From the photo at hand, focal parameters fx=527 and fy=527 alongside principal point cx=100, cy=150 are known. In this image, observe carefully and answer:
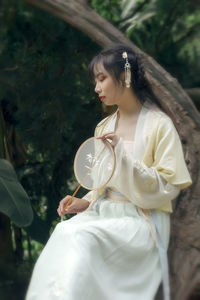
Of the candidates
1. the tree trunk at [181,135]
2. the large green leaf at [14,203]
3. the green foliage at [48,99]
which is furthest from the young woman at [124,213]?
the green foliage at [48,99]

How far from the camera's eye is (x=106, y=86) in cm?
218

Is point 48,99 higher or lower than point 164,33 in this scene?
lower

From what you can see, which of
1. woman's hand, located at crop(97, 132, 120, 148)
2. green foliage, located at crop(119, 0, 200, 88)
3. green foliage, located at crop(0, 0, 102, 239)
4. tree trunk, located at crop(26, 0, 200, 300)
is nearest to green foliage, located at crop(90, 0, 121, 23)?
green foliage, located at crop(119, 0, 200, 88)

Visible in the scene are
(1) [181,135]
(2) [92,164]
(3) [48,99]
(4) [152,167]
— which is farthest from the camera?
(3) [48,99]

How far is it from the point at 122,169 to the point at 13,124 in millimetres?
2067

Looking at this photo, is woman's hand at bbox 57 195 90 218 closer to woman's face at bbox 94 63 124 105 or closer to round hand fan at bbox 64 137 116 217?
round hand fan at bbox 64 137 116 217

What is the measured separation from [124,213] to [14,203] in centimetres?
100

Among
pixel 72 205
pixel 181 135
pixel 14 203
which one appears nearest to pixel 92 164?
pixel 72 205

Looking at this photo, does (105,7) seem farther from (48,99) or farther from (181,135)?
(181,135)

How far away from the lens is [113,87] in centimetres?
219

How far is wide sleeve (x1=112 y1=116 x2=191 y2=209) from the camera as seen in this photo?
202cm

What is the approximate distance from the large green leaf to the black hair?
1042 mm

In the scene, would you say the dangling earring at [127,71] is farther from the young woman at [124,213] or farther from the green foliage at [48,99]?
the green foliage at [48,99]

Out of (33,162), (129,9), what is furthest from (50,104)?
(129,9)
